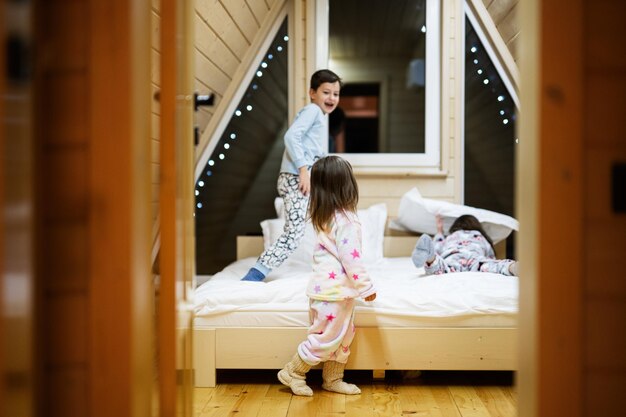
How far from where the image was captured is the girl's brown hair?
239cm

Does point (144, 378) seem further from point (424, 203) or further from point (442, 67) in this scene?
point (442, 67)

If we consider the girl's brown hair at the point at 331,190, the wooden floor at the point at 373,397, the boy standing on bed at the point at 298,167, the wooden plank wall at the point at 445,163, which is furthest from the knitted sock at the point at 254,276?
the wooden plank wall at the point at 445,163

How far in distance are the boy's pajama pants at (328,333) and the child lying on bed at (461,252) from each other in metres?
0.59

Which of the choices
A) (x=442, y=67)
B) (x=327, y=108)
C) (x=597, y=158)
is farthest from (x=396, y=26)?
(x=597, y=158)

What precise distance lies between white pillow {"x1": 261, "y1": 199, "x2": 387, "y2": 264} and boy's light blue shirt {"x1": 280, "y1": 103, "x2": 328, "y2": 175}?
395 millimetres

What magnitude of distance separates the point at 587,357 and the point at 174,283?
2.83 ft

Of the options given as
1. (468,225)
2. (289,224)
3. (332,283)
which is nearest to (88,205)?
(332,283)

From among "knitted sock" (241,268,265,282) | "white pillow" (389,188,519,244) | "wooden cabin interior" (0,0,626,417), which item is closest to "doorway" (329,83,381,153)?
"white pillow" (389,188,519,244)

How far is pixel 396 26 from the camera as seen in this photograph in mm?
3875

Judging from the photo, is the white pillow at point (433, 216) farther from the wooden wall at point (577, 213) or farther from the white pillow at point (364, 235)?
the wooden wall at point (577, 213)

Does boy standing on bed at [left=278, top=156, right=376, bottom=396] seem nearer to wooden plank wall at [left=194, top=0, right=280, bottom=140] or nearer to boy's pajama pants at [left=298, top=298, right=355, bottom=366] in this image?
boy's pajama pants at [left=298, top=298, right=355, bottom=366]

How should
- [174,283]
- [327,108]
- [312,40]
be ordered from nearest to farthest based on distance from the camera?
Answer: [174,283] → [327,108] → [312,40]

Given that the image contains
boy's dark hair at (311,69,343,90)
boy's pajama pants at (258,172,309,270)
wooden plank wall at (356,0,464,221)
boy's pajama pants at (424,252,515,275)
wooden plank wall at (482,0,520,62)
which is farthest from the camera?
wooden plank wall at (356,0,464,221)

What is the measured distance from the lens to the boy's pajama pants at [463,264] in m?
2.74
